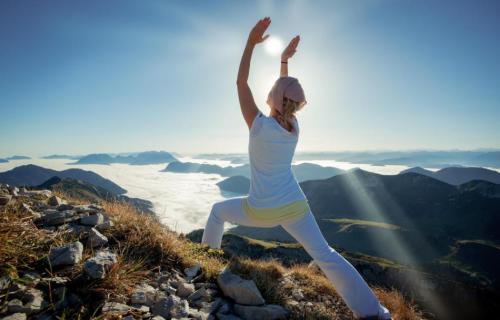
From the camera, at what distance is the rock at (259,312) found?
4422 mm

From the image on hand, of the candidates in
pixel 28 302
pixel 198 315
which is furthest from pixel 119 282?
pixel 198 315

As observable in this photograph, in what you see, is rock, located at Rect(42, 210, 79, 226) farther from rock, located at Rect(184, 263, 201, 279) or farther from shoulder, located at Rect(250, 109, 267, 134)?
shoulder, located at Rect(250, 109, 267, 134)

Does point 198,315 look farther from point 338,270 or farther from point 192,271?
point 338,270

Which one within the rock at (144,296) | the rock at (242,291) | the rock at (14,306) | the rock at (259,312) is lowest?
the rock at (259,312)

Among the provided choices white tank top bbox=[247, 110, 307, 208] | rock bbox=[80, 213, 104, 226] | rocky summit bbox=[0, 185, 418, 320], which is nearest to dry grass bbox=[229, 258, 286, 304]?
rocky summit bbox=[0, 185, 418, 320]

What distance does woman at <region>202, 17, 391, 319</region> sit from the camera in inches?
175

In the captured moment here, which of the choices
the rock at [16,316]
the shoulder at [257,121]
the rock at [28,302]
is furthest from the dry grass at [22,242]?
the shoulder at [257,121]

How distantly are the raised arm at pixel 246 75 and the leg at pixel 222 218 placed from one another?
1435mm

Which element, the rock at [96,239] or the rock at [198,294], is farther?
the rock at [96,239]

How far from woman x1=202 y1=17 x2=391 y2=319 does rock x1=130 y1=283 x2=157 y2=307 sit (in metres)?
1.84

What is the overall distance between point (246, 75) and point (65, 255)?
11.5 ft

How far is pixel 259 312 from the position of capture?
175 inches

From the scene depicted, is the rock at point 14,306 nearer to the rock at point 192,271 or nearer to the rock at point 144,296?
the rock at point 144,296

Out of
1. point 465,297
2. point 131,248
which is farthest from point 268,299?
point 465,297
